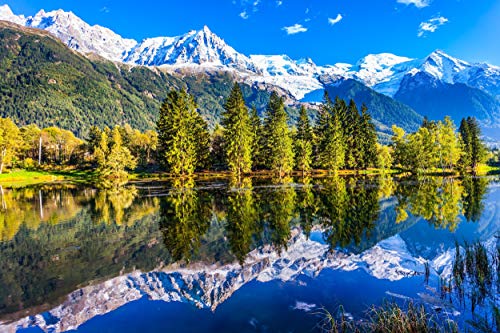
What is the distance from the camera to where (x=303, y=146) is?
86.9 metres

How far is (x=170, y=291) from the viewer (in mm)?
13016

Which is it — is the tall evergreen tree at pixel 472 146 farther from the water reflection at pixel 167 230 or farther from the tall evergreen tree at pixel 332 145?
the water reflection at pixel 167 230

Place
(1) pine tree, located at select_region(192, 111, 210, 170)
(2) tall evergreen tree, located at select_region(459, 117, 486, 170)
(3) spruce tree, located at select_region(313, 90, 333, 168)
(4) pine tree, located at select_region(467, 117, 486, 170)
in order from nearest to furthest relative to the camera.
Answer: (1) pine tree, located at select_region(192, 111, 210, 170) → (2) tall evergreen tree, located at select_region(459, 117, 486, 170) → (4) pine tree, located at select_region(467, 117, 486, 170) → (3) spruce tree, located at select_region(313, 90, 333, 168)

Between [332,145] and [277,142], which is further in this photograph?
[277,142]

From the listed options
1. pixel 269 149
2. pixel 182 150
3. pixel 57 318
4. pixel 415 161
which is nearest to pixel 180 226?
pixel 57 318

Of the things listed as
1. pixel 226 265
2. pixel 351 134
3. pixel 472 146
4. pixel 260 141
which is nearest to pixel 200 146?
pixel 260 141

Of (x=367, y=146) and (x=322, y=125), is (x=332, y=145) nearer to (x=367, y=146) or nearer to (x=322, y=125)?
(x=367, y=146)

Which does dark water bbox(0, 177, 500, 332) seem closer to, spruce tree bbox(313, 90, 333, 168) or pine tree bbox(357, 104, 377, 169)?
pine tree bbox(357, 104, 377, 169)

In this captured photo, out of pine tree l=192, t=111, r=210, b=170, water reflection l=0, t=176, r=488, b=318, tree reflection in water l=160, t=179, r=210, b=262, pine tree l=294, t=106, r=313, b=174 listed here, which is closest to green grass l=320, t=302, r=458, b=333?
water reflection l=0, t=176, r=488, b=318

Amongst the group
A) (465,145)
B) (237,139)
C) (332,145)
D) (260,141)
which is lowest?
(465,145)

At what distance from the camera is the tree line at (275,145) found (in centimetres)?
8081

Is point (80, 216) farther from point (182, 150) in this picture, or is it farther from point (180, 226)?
point (182, 150)

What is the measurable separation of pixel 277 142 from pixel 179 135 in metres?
23.0

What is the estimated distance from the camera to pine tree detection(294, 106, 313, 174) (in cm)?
8744
